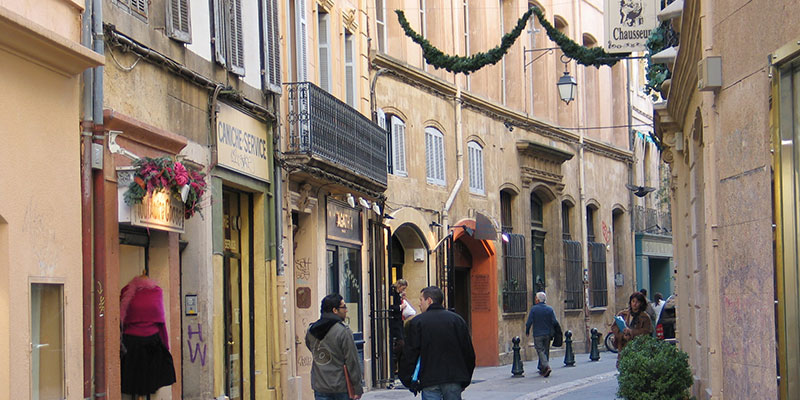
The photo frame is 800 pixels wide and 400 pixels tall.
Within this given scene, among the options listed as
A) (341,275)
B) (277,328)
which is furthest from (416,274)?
(277,328)

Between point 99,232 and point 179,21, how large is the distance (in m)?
3.25

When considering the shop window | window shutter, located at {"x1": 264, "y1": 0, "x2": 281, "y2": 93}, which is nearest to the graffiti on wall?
the shop window

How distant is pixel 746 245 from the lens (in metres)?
9.06

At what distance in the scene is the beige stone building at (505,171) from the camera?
2477 centimetres

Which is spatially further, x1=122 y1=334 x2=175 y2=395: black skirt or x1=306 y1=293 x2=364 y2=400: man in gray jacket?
x1=122 y1=334 x2=175 y2=395: black skirt

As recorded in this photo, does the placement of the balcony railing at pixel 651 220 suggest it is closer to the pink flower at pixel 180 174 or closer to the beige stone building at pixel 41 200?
the pink flower at pixel 180 174

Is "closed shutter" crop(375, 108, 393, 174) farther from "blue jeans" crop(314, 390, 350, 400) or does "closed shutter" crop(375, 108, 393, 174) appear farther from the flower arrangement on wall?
"blue jeans" crop(314, 390, 350, 400)

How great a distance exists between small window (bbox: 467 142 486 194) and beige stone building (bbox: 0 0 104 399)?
18.1m

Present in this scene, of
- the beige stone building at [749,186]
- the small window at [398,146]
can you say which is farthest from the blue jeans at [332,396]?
the small window at [398,146]

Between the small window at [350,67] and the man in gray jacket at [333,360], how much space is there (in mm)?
10404

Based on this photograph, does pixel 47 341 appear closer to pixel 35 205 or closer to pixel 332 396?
pixel 35 205

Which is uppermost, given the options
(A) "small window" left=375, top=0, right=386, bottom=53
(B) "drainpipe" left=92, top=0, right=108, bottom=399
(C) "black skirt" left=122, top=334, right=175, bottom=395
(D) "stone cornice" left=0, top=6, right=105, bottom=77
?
(A) "small window" left=375, top=0, right=386, bottom=53

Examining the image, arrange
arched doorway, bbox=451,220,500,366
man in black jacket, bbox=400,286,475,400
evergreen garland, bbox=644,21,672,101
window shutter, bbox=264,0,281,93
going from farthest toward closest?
arched doorway, bbox=451,220,500,366
window shutter, bbox=264,0,281,93
evergreen garland, bbox=644,21,672,101
man in black jacket, bbox=400,286,475,400

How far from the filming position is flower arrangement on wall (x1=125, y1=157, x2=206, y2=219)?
11109 millimetres
